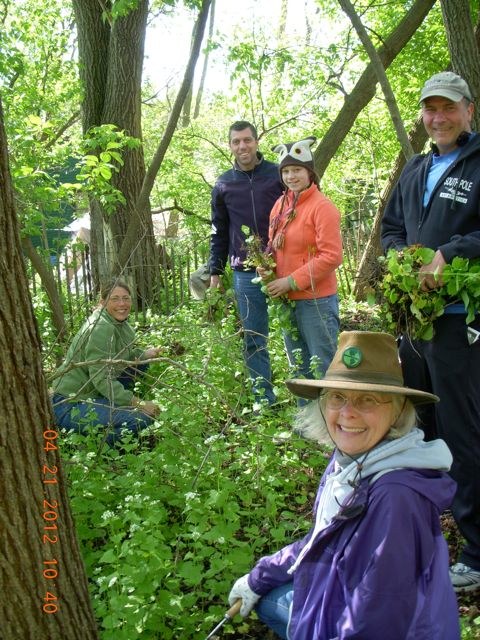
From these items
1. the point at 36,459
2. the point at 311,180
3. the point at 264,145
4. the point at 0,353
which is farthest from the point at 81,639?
the point at 264,145

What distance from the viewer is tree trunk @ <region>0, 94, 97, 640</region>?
2.05m

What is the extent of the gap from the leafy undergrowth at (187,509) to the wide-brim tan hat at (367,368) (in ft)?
3.03

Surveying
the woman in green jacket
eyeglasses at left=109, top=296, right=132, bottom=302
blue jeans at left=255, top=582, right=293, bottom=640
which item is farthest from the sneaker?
eyeglasses at left=109, top=296, right=132, bottom=302

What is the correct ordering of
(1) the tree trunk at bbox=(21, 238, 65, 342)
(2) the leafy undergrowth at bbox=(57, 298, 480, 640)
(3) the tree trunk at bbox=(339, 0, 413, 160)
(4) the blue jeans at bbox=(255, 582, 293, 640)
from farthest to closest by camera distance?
(1) the tree trunk at bbox=(21, 238, 65, 342) < (3) the tree trunk at bbox=(339, 0, 413, 160) < (2) the leafy undergrowth at bbox=(57, 298, 480, 640) < (4) the blue jeans at bbox=(255, 582, 293, 640)

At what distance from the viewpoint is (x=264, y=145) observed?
12266 mm

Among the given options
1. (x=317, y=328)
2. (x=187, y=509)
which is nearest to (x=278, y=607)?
(x=187, y=509)

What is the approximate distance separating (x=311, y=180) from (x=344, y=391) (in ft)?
8.53

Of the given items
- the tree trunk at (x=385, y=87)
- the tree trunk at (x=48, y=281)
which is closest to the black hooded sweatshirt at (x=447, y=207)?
the tree trunk at (x=385, y=87)

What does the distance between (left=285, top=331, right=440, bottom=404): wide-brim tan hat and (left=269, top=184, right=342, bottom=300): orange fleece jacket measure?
2077 millimetres

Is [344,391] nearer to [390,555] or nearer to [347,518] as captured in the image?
[347,518]

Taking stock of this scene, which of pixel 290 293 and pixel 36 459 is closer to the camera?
pixel 36 459

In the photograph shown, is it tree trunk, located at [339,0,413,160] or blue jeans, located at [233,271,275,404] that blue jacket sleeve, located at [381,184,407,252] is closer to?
blue jeans, located at [233,271,275,404]

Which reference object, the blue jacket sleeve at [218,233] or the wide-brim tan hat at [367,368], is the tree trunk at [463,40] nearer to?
the blue jacket sleeve at [218,233]

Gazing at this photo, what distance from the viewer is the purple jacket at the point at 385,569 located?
179cm
